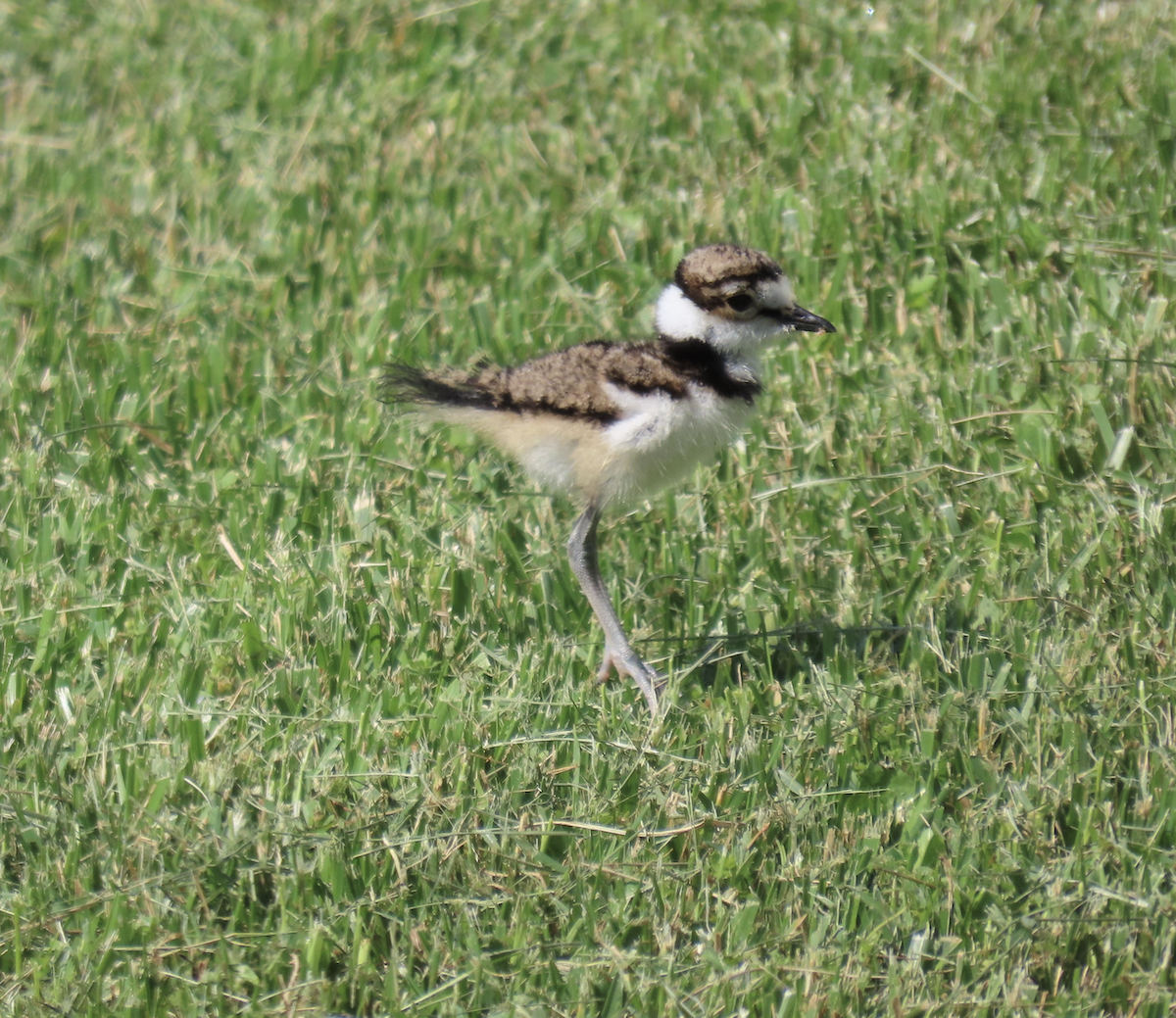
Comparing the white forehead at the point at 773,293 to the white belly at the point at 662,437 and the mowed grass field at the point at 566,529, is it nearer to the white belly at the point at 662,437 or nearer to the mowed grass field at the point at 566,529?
the white belly at the point at 662,437

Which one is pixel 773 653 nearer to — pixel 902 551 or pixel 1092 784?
pixel 902 551

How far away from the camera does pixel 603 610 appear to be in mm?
4352

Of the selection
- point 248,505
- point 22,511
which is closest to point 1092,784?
point 248,505

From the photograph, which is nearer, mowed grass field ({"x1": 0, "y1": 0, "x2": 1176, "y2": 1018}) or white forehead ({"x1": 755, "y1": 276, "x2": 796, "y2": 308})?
mowed grass field ({"x1": 0, "y1": 0, "x2": 1176, "y2": 1018})

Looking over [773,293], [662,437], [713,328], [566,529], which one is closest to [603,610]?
[662,437]

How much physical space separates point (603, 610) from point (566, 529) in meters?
0.78

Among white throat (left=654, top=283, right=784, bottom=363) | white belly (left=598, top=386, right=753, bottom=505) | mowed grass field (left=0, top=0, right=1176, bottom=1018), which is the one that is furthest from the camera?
white throat (left=654, top=283, right=784, bottom=363)

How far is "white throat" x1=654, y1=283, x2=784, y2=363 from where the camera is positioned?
4.26 meters

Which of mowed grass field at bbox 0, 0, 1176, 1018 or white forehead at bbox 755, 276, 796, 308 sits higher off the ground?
white forehead at bbox 755, 276, 796, 308

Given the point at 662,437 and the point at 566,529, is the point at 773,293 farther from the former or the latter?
the point at 566,529

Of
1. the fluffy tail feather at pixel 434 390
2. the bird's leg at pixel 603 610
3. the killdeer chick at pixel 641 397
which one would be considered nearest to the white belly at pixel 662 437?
the killdeer chick at pixel 641 397

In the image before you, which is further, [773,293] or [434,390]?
[434,390]

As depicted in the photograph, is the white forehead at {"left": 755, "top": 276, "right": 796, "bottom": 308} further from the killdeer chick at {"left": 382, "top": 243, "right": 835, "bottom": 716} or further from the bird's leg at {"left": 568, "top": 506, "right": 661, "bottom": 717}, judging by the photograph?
the bird's leg at {"left": 568, "top": 506, "right": 661, "bottom": 717}

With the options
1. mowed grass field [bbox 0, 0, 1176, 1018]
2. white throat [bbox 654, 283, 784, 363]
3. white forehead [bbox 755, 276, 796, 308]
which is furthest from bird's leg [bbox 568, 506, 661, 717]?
white forehead [bbox 755, 276, 796, 308]
